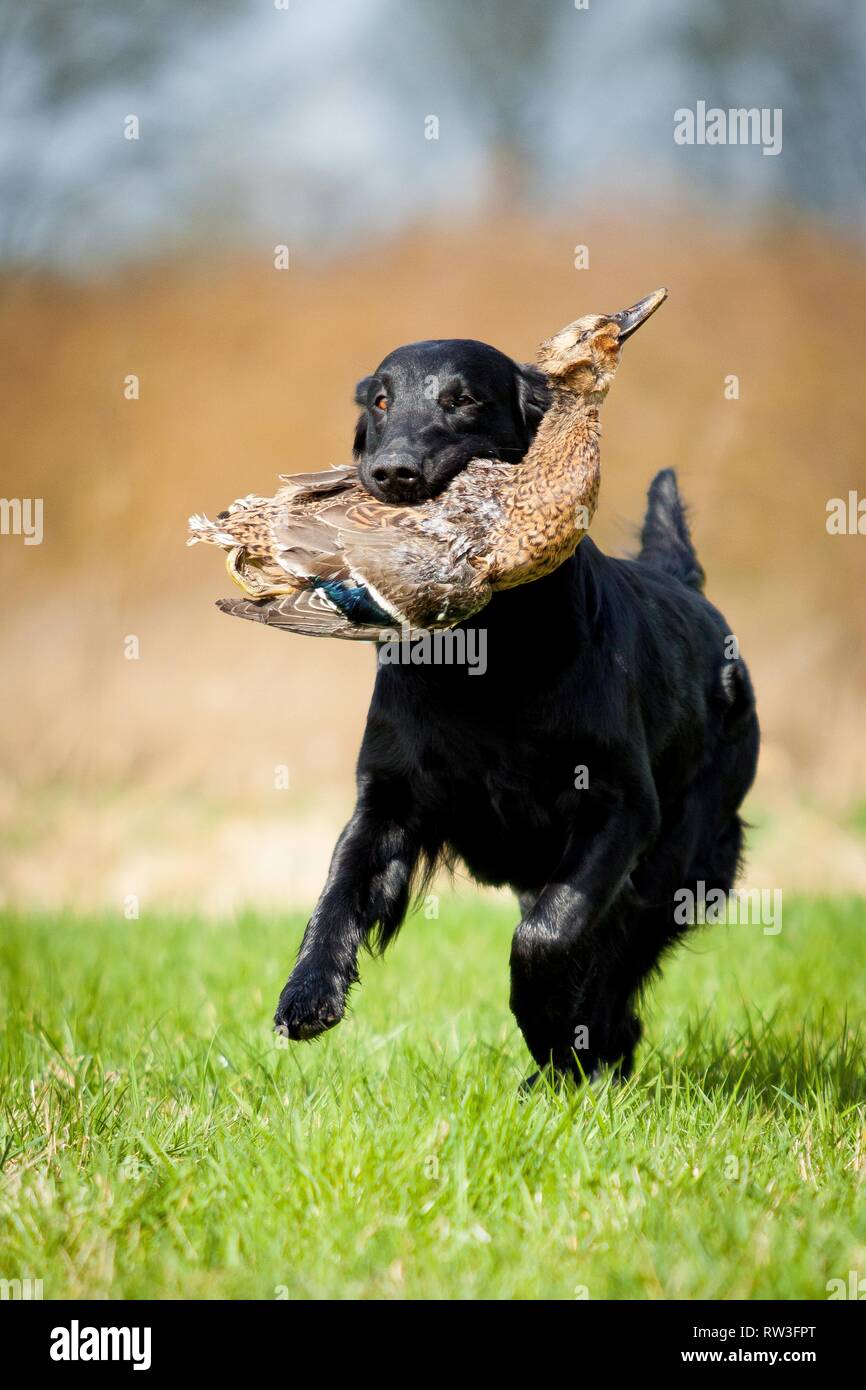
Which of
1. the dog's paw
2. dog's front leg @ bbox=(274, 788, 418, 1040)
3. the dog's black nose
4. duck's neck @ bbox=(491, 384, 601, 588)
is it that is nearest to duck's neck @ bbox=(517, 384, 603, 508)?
duck's neck @ bbox=(491, 384, 601, 588)

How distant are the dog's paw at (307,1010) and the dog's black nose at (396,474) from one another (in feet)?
3.67

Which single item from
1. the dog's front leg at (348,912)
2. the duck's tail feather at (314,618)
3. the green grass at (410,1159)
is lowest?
the green grass at (410,1159)

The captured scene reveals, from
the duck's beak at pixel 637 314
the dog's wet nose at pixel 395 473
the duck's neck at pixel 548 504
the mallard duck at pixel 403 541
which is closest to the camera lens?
the mallard duck at pixel 403 541

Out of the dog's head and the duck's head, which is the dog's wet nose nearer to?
the dog's head

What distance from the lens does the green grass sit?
7.81 ft

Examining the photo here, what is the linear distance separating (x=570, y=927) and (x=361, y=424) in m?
1.47

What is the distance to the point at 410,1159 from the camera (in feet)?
8.86

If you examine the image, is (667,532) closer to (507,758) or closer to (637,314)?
(637,314)

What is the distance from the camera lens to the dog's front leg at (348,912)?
3.03 metres

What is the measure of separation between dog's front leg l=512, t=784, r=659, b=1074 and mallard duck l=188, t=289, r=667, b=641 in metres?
0.67

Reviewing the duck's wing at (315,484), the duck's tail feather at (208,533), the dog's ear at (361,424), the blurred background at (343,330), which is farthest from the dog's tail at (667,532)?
the blurred background at (343,330)

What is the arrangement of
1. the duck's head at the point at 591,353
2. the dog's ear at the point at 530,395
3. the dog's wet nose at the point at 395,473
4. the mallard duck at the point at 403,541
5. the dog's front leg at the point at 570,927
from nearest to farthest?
the mallard duck at the point at 403,541 < the dog's wet nose at the point at 395,473 < the dog's front leg at the point at 570,927 < the duck's head at the point at 591,353 < the dog's ear at the point at 530,395

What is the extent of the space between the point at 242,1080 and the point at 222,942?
2.25 m

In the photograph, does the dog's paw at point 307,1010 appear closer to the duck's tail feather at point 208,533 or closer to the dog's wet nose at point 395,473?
the duck's tail feather at point 208,533
